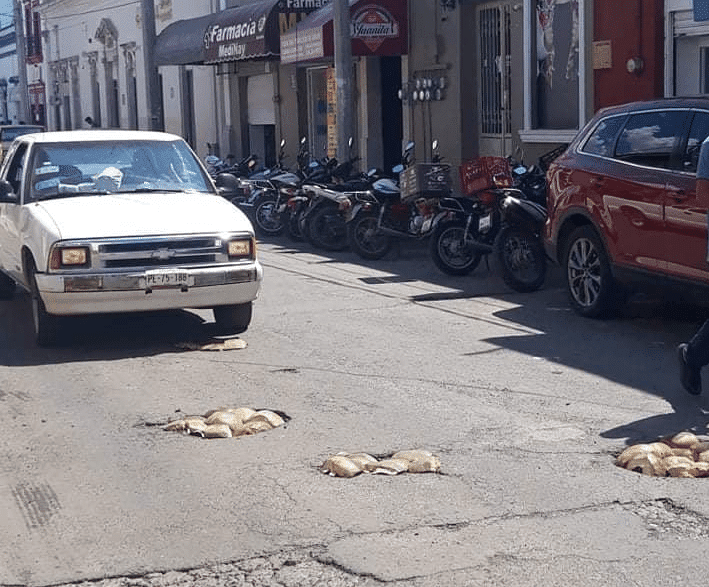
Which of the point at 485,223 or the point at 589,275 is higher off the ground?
the point at 485,223

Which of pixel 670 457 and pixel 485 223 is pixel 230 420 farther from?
pixel 485 223

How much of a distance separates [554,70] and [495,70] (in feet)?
6.37

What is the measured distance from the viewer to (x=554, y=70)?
18078 mm

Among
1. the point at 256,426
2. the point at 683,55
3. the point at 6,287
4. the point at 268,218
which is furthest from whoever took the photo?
the point at 268,218

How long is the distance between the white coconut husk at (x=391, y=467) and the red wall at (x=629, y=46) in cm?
1013

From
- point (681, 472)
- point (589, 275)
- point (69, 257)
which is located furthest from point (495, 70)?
point (681, 472)

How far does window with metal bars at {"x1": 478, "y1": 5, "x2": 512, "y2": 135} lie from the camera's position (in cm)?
1945

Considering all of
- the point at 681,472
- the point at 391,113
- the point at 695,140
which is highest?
the point at 391,113

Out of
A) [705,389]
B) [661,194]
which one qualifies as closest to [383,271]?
[661,194]

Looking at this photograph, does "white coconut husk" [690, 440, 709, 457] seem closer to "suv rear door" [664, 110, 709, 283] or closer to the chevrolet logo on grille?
"suv rear door" [664, 110, 709, 283]

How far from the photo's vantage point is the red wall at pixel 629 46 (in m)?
15.6

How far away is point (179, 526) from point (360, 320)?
19.3 feet

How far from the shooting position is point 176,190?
36.0 feet

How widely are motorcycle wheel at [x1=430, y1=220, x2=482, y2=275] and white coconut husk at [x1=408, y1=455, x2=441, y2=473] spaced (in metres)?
7.66
